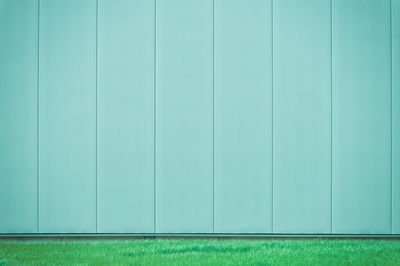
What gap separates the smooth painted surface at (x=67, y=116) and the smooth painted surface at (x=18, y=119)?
4.6 inches

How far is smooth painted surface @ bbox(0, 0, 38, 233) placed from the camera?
7934mm

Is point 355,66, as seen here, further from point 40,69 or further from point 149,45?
point 40,69

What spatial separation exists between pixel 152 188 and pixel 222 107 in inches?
57.1

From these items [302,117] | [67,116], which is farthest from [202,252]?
[67,116]

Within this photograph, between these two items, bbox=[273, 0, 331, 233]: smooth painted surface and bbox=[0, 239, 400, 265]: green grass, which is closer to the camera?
bbox=[0, 239, 400, 265]: green grass

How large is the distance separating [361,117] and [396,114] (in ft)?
1.53

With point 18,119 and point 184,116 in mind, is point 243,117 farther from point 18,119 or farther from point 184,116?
point 18,119

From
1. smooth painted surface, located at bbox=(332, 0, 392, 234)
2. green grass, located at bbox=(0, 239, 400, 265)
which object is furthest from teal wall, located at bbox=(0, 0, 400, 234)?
green grass, located at bbox=(0, 239, 400, 265)

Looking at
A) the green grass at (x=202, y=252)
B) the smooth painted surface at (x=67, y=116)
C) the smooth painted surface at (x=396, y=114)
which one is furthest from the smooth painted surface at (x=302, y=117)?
the smooth painted surface at (x=67, y=116)

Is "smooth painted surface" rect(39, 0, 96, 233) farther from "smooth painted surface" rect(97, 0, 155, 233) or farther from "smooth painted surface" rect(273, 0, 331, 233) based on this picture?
"smooth painted surface" rect(273, 0, 331, 233)

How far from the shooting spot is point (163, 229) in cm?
791

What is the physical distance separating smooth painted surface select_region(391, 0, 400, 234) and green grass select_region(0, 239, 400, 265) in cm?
46

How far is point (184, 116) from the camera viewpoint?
793 centimetres

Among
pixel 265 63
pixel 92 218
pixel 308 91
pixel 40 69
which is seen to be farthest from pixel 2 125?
pixel 308 91
